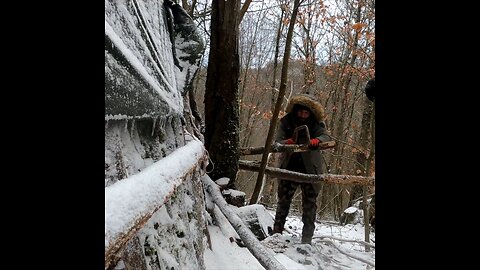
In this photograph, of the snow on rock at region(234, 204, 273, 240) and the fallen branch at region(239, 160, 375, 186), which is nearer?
the snow on rock at region(234, 204, 273, 240)

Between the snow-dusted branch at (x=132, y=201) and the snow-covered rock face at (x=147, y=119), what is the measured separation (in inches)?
5.8

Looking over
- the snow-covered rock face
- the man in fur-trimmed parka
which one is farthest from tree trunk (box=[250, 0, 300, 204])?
the snow-covered rock face

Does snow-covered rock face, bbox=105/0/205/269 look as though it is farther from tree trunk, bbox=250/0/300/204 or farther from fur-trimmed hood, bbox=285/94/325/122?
fur-trimmed hood, bbox=285/94/325/122

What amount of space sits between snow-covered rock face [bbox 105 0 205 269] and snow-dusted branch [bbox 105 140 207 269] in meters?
0.15

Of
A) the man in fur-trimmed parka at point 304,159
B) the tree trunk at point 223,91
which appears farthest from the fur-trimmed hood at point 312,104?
the tree trunk at point 223,91

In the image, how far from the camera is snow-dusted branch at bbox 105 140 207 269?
2.57 feet

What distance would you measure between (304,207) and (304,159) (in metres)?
0.64

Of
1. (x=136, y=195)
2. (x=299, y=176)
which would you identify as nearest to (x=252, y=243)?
(x=136, y=195)

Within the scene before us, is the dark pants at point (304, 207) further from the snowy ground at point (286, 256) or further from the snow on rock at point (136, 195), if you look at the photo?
the snow on rock at point (136, 195)

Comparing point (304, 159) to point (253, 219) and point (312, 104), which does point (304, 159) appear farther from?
point (253, 219)
